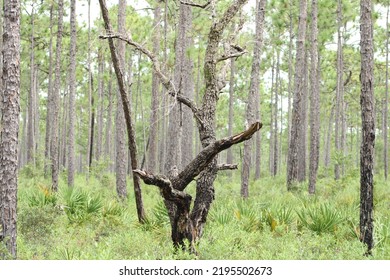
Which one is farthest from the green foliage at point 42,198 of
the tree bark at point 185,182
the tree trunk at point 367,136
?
the tree trunk at point 367,136

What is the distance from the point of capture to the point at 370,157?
787 cm

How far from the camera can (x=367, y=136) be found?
311 inches

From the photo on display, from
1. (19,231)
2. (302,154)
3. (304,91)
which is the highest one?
(304,91)

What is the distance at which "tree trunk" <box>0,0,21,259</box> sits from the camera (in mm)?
6809

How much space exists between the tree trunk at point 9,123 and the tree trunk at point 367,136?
5548mm

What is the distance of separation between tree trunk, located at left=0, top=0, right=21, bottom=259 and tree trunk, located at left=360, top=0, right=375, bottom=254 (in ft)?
18.2

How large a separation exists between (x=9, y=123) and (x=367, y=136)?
5680mm

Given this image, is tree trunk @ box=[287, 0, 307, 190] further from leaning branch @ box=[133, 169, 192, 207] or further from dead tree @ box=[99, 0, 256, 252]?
leaning branch @ box=[133, 169, 192, 207]

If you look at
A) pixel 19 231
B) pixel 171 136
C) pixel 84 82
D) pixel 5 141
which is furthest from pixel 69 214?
pixel 84 82

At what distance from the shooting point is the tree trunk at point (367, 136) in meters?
7.89

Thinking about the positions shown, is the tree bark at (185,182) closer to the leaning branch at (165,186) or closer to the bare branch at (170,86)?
the leaning branch at (165,186)

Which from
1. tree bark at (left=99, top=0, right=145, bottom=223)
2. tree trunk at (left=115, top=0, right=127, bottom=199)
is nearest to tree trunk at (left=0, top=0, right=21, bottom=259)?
tree bark at (left=99, top=0, right=145, bottom=223)
